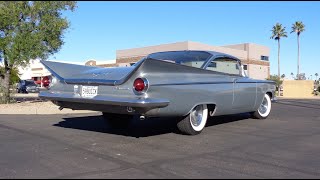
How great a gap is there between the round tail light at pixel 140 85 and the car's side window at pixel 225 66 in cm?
196

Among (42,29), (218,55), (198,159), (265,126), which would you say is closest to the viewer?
(198,159)

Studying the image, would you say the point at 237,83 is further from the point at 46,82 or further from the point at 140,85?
the point at 46,82

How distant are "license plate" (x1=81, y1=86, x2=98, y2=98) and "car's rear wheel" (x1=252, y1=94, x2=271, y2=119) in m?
4.74

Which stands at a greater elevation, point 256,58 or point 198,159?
point 256,58

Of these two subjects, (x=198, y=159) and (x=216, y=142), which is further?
(x=216, y=142)

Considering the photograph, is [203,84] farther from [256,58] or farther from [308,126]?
[256,58]

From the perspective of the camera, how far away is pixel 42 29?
14.5 meters

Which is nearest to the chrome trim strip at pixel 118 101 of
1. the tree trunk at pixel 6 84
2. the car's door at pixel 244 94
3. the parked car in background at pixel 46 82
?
the parked car in background at pixel 46 82

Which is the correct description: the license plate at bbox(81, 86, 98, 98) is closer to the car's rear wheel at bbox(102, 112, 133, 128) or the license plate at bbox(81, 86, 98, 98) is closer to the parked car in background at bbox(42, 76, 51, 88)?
the parked car in background at bbox(42, 76, 51, 88)

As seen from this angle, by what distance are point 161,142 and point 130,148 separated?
70cm

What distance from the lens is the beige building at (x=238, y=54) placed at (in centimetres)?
5356

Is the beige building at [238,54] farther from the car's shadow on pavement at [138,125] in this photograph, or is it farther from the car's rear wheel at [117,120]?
the car's rear wheel at [117,120]

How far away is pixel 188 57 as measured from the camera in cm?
788

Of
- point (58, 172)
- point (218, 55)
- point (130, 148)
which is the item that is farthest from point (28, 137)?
point (218, 55)
